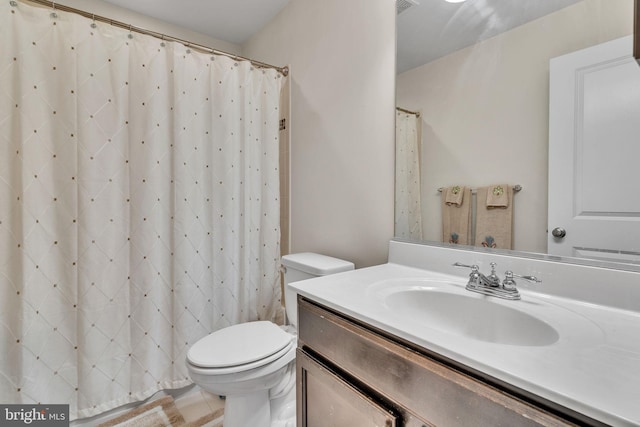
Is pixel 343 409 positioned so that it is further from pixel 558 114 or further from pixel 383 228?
pixel 558 114

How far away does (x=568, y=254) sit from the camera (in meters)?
0.89

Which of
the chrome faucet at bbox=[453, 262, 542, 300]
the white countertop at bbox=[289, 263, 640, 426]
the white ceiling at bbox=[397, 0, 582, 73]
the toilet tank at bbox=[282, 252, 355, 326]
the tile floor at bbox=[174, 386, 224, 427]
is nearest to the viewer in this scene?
the white countertop at bbox=[289, 263, 640, 426]

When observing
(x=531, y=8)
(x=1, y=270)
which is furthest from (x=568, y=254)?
(x=1, y=270)

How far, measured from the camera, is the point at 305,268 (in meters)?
1.43

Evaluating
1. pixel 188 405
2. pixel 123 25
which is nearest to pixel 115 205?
pixel 123 25

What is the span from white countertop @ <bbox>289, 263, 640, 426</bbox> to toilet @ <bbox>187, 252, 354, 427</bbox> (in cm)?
51

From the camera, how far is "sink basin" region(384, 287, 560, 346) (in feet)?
2.48

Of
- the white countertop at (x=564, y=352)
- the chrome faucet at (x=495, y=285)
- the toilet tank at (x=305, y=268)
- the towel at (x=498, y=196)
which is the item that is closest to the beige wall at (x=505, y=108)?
the towel at (x=498, y=196)

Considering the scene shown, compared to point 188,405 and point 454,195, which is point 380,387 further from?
point 188,405

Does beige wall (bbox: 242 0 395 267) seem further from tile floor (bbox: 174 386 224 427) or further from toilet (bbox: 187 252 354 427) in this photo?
tile floor (bbox: 174 386 224 427)

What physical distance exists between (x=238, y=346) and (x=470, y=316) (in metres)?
0.94

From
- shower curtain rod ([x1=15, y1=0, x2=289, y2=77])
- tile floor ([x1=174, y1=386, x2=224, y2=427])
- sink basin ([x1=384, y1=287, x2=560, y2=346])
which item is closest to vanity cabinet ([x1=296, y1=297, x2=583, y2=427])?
sink basin ([x1=384, y1=287, x2=560, y2=346])

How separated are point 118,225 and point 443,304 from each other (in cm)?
148

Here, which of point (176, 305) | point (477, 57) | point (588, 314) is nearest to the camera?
point (588, 314)
